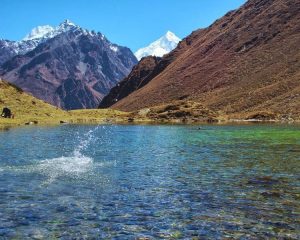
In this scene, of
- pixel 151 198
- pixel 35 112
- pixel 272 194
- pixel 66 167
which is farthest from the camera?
pixel 35 112

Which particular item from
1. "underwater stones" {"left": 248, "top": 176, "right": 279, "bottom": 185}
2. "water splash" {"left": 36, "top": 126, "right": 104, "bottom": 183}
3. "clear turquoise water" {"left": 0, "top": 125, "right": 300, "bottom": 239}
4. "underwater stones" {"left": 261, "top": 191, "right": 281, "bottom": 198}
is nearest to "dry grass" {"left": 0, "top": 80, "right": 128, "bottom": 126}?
"water splash" {"left": 36, "top": 126, "right": 104, "bottom": 183}

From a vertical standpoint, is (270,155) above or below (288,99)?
below

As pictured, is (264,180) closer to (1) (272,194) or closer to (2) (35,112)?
(1) (272,194)

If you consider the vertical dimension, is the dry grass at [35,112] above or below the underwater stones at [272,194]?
above

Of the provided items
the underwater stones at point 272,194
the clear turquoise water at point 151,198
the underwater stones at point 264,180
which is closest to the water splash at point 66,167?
the clear turquoise water at point 151,198

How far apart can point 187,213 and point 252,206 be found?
385 centimetres

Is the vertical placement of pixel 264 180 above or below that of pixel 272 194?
above

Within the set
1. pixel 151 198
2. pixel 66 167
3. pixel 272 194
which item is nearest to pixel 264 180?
pixel 272 194

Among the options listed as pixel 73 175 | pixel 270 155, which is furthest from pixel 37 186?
pixel 270 155

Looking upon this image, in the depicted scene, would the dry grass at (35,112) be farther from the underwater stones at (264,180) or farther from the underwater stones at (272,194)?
the underwater stones at (272,194)

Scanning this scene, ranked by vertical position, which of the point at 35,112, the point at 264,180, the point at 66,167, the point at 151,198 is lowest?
the point at 151,198

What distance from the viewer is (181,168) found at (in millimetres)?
38469

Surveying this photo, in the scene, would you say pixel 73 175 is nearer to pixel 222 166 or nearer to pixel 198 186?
pixel 198 186

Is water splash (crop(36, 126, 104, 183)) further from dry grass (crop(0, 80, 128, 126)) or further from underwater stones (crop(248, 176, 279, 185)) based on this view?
dry grass (crop(0, 80, 128, 126))
